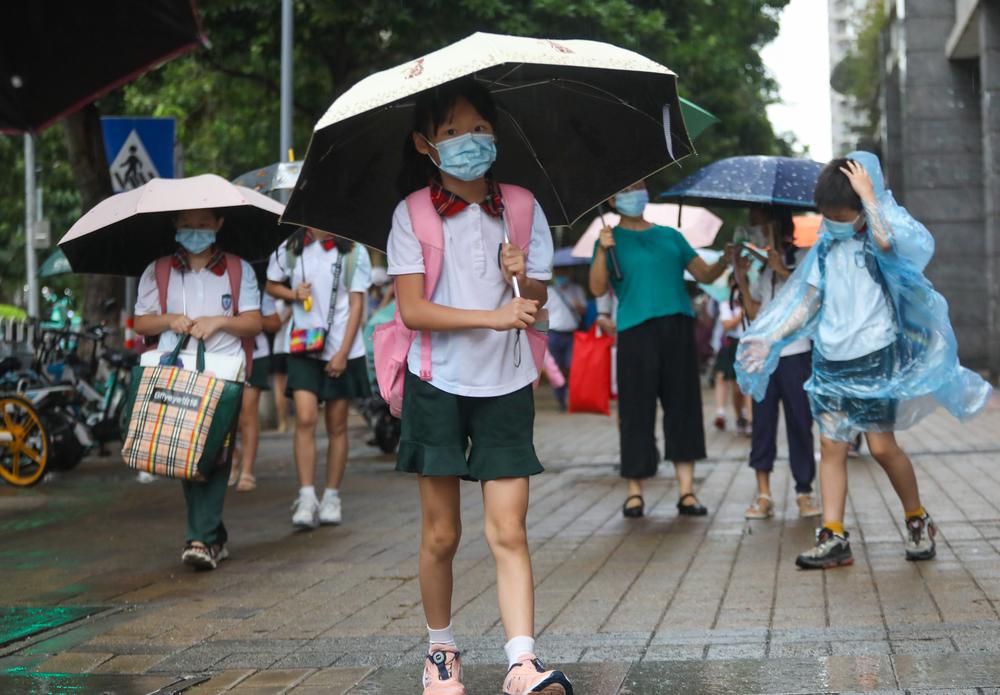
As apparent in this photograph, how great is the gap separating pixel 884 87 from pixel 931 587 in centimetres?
2815

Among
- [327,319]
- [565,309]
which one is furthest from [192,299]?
[565,309]

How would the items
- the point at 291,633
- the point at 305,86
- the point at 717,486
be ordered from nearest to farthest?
the point at 291,633 → the point at 717,486 → the point at 305,86

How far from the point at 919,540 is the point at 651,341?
2.35 m

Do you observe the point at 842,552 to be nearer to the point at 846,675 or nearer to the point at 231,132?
the point at 846,675

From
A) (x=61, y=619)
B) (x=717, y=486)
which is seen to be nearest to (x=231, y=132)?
(x=717, y=486)

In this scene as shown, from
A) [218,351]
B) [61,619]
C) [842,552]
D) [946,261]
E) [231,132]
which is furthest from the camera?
[231,132]

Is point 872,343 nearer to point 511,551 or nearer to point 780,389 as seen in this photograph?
point 780,389

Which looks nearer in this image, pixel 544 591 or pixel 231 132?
pixel 544 591

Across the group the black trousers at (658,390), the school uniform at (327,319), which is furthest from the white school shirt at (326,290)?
the black trousers at (658,390)

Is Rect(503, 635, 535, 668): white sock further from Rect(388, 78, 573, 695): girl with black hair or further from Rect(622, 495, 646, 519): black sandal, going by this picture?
Rect(622, 495, 646, 519): black sandal

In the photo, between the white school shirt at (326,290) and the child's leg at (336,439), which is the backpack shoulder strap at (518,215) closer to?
the white school shirt at (326,290)

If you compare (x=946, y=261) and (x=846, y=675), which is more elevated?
(x=946, y=261)

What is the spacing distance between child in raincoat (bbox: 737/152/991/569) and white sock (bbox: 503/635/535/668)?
265cm

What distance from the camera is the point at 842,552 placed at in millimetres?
6879
